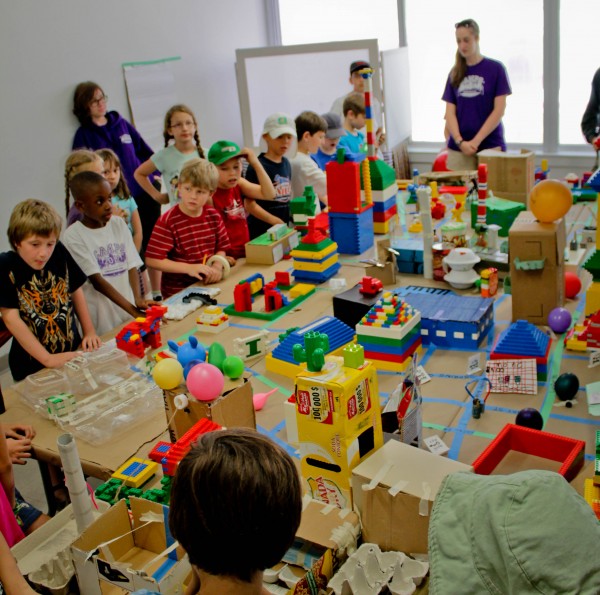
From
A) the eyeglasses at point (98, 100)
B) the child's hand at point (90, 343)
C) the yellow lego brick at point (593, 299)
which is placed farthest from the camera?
the eyeglasses at point (98, 100)

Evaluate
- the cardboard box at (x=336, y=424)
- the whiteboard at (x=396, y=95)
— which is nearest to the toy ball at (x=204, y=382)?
the cardboard box at (x=336, y=424)

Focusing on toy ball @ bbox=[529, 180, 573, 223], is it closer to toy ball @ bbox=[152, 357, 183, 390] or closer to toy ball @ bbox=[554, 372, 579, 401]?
toy ball @ bbox=[554, 372, 579, 401]

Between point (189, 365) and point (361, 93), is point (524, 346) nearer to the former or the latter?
point (189, 365)

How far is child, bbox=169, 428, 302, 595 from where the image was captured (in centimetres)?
107

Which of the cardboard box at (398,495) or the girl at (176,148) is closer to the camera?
the cardboard box at (398,495)

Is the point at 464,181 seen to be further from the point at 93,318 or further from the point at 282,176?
the point at 93,318

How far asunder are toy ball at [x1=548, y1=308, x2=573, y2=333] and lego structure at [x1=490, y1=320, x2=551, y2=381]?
0.66 feet

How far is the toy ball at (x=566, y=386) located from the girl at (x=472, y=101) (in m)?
3.03

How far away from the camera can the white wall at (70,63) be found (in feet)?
15.2

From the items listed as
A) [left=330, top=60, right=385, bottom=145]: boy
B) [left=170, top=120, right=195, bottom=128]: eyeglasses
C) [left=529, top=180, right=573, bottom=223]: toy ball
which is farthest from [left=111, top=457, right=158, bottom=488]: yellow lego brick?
[left=330, top=60, right=385, bottom=145]: boy

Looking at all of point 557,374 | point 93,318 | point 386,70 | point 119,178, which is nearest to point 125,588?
point 557,374

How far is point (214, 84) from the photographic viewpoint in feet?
21.2

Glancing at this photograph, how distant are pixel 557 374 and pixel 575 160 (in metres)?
4.31

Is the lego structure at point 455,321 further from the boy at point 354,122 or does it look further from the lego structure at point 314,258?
the boy at point 354,122
